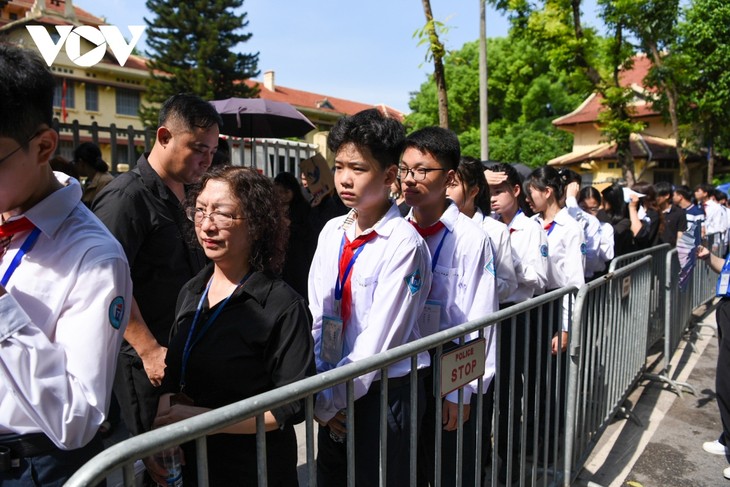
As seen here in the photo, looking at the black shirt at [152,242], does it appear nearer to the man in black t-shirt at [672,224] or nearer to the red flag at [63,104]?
the man in black t-shirt at [672,224]

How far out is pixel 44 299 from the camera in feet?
4.57

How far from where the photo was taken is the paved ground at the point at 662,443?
12.4 ft

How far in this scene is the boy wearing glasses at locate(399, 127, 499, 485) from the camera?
2.72m

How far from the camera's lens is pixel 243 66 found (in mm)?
31812

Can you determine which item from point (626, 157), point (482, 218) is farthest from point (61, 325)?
point (626, 157)

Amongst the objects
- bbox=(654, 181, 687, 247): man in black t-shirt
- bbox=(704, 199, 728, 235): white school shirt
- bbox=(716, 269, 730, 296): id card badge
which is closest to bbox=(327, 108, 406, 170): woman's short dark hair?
bbox=(716, 269, 730, 296): id card badge

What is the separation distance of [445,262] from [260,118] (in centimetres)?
521

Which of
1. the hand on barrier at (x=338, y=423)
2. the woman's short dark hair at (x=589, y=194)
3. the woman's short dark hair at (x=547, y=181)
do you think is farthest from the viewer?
the woman's short dark hair at (x=589, y=194)

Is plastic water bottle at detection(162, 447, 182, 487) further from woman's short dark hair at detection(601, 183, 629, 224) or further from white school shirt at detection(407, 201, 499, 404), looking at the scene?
woman's short dark hair at detection(601, 183, 629, 224)

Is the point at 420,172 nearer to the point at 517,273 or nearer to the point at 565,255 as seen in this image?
the point at 517,273

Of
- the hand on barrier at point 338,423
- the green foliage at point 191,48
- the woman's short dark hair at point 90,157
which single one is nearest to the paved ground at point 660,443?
the hand on barrier at point 338,423

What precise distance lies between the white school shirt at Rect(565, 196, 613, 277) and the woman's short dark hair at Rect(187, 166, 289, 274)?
13.0 feet

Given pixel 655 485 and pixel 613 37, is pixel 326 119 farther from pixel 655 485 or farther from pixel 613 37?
pixel 655 485

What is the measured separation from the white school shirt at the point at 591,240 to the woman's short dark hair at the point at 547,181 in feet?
2.57
